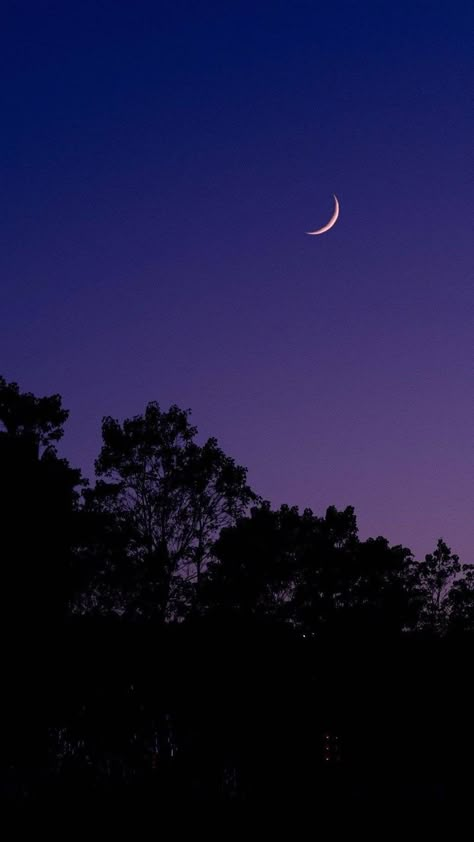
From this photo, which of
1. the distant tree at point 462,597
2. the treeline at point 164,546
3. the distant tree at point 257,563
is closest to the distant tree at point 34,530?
the treeline at point 164,546

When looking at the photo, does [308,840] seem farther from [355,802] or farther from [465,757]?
[465,757]

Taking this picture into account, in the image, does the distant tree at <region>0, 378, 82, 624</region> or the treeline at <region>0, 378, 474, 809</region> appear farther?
the distant tree at <region>0, 378, 82, 624</region>

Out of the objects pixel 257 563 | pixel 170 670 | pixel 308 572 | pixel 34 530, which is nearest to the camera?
pixel 170 670

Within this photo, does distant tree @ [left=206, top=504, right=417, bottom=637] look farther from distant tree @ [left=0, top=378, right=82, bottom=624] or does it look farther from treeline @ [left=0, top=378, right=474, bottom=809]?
distant tree @ [left=0, top=378, right=82, bottom=624]

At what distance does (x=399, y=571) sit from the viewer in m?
60.2

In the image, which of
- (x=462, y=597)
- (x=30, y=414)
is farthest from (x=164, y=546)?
(x=462, y=597)

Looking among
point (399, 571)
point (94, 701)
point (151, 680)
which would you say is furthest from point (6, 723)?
point (399, 571)

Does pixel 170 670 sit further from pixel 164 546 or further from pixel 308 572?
pixel 308 572

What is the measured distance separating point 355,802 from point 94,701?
28.6 feet

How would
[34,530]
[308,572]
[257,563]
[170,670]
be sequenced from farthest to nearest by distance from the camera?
[308,572]
[257,563]
[34,530]
[170,670]

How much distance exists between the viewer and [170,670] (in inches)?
776

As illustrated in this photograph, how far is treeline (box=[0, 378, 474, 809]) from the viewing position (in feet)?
40.1

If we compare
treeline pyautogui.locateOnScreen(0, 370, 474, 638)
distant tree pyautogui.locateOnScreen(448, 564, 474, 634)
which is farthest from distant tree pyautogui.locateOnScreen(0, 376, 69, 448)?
distant tree pyautogui.locateOnScreen(448, 564, 474, 634)

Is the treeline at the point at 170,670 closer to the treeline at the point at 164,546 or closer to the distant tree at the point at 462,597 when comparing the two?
the treeline at the point at 164,546
